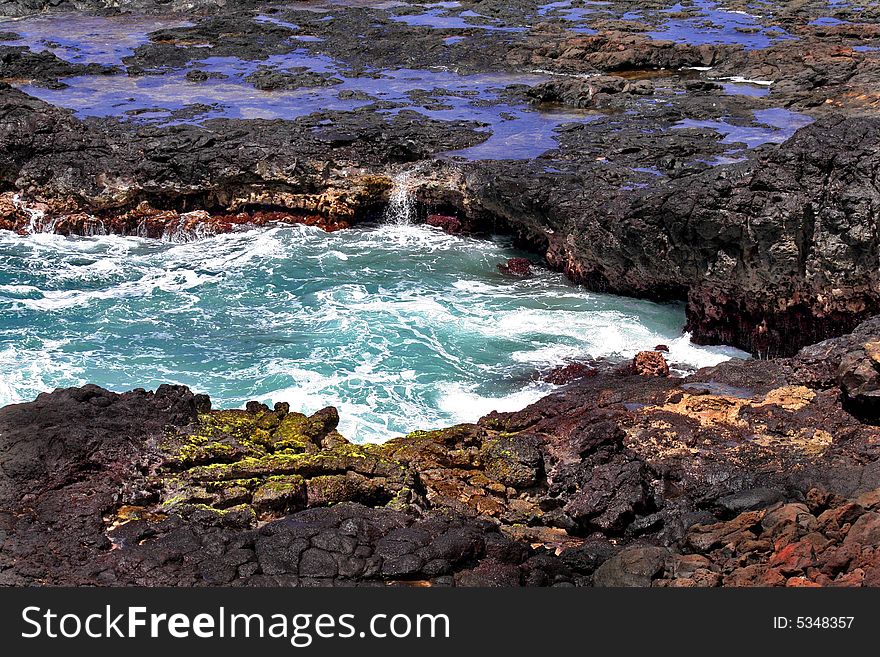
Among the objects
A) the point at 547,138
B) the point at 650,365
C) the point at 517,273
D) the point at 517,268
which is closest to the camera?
the point at 650,365

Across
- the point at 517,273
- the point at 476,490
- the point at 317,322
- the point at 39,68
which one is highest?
the point at 39,68

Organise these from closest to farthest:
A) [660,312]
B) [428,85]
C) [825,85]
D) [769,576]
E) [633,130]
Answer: [769,576], [660,312], [633,130], [825,85], [428,85]

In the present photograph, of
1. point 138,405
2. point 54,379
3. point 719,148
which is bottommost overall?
point 54,379

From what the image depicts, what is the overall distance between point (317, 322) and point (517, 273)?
5668 millimetres

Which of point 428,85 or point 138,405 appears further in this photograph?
Result: point 428,85

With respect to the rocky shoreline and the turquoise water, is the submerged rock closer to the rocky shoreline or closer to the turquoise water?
the turquoise water

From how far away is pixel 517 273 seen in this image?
27391mm

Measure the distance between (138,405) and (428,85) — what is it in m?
24.4

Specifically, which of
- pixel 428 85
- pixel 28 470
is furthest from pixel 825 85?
pixel 28 470

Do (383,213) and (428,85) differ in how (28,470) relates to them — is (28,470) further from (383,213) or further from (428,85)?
(428,85)

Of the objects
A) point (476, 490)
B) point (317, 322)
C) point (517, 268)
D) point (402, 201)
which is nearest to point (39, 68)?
point (402, 201)

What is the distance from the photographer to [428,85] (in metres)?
38.8

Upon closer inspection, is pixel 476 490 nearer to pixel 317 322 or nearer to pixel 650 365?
pixel 650 365

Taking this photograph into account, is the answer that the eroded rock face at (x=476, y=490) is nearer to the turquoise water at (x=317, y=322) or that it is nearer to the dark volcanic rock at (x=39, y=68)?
the turquoise water at (x=317, y=322)
